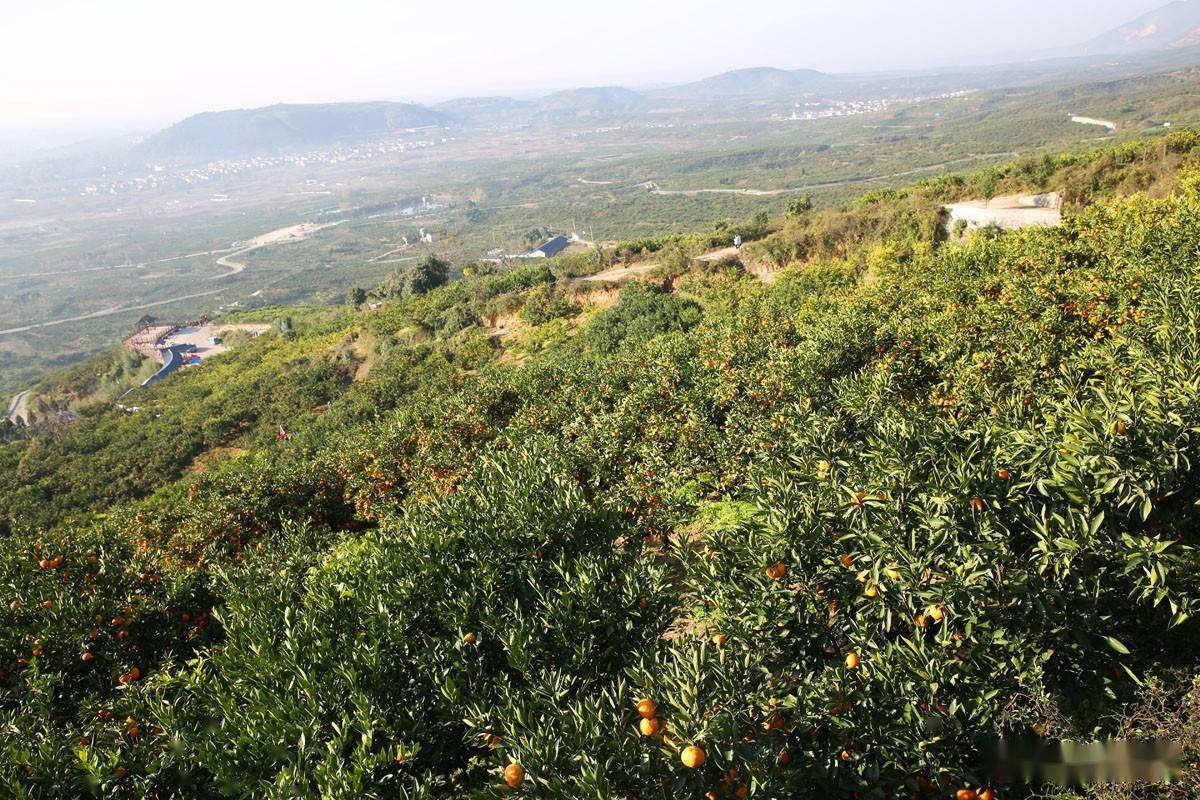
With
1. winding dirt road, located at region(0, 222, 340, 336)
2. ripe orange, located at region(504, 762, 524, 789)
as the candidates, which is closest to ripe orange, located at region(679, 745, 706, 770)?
ripe orange, located at region(504, 762, 524, 789)

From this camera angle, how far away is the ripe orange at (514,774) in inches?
113

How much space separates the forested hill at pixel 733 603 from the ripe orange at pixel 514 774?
0.5 inches

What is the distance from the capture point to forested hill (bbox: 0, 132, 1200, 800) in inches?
122

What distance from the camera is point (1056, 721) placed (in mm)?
3137

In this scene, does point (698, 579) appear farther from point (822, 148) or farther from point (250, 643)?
point (822, 148)

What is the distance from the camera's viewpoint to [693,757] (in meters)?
2.73

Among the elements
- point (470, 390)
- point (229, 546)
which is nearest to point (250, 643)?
point (229, 546)

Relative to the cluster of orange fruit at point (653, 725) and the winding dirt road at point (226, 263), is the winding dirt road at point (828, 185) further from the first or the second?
the cluster of orange fruit at point (653, 725)

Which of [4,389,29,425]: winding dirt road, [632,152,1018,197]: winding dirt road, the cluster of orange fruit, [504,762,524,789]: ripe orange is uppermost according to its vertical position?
[632,152,1018,197]: winding dirt road

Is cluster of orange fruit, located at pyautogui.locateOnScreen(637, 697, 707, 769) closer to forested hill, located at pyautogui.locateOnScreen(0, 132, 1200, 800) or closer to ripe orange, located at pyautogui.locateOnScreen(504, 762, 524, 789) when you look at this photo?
forested hill, located at pyautogui.locateOnScreen(0, 132, 1200, 800)

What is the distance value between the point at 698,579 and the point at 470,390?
32.0 feet

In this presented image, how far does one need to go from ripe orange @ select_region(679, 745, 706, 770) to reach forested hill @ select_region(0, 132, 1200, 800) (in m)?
0.01

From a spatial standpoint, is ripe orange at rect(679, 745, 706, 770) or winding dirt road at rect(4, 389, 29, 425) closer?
ripe orange at rect(679, 745, 706, 770)

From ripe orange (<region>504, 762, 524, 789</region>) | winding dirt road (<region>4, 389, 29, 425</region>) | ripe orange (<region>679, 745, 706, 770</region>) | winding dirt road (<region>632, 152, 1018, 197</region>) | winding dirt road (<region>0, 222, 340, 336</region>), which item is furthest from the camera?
winding dirt road (<region>0, 222, 340, 336</region>)
